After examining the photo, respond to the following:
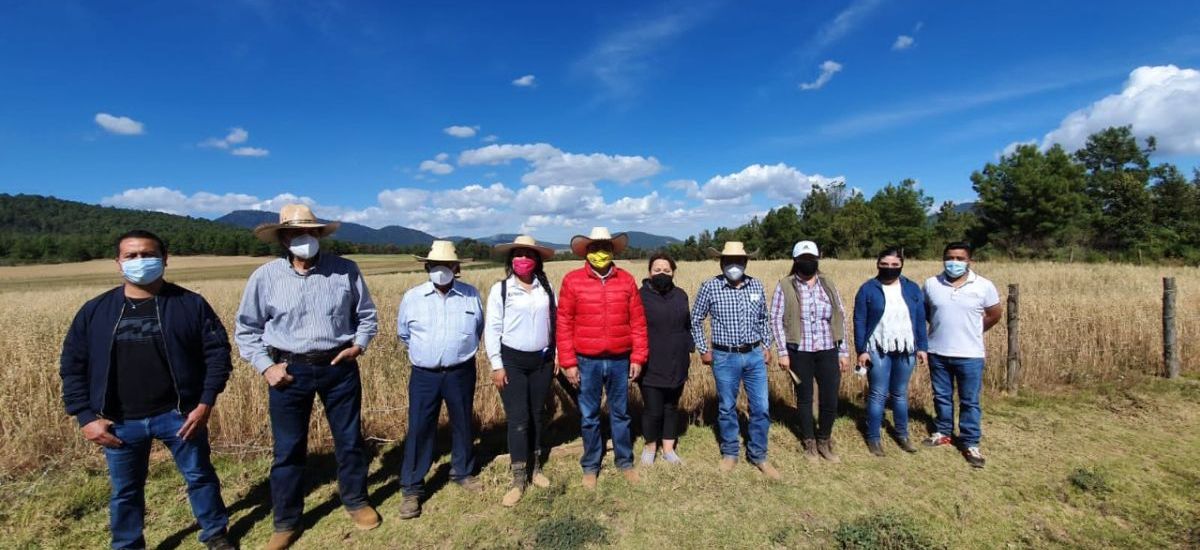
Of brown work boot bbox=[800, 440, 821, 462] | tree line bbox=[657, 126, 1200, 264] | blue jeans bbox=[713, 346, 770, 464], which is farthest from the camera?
tree line bbox=[657, 126, 1200, 264]

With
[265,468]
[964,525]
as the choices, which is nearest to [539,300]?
[265,468]

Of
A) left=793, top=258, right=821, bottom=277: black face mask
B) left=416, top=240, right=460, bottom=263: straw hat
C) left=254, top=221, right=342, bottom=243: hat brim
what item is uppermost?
left=254, top=221, right=342, bottom=243: hat brim

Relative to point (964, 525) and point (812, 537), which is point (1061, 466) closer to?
point (964, 525)

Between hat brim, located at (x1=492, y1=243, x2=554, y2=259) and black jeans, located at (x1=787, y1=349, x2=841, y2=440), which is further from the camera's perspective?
black jeans, located at (x1=787, y1=349, x2=841, y2=440)

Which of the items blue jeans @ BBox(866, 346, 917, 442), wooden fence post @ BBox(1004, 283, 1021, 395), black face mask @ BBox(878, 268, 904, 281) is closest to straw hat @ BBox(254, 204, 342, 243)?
black face mask @ BBox(878, 268, 904, 281)

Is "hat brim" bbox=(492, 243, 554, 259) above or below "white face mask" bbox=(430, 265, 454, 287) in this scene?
above

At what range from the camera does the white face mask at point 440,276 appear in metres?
3.66

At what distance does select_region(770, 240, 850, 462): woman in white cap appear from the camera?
4.17m

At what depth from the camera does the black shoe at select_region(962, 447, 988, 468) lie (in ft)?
14.1

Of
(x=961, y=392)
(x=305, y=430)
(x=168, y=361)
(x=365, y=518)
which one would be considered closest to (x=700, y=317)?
(x=961, y=392)

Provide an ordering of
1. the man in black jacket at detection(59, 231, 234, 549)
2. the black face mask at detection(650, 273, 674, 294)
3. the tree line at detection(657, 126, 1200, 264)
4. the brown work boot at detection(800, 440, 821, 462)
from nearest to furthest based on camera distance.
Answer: the man in black jacket at detection(59, 231, 234, 549)
the black face mask at detection(650, 273, 674, 294)
the brown work boot at detection(800, 440, 821, 462)
the tree line at detection(657, 126, 1200, 264)

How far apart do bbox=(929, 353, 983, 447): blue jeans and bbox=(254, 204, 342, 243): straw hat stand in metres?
5.58

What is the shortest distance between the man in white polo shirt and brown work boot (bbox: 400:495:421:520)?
493 cm

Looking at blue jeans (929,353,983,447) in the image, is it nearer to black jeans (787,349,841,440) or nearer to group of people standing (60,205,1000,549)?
group of people standing (60,205,1000,549)
